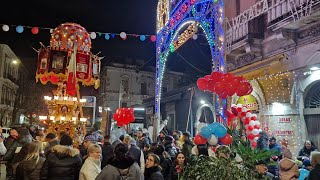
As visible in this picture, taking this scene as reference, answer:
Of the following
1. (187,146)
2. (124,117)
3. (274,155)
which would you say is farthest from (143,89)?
(274,155)

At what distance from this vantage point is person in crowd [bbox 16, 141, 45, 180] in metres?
4.98

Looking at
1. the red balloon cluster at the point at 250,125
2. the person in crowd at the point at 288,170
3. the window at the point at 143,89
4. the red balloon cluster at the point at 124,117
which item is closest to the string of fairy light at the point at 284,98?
the red balloon cluster at the point at 250,125

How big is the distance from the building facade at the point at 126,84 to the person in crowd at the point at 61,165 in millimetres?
33871

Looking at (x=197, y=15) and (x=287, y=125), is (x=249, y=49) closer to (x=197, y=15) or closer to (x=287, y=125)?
(x=197, y=15)

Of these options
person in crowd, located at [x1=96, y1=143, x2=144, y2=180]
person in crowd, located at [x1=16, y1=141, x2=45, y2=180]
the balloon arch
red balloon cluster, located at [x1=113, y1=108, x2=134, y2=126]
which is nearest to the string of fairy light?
the balloon arch

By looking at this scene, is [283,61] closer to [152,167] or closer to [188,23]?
[188,23]

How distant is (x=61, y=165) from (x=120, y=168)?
49.5 inches

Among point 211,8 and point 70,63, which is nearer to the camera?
point 211,8

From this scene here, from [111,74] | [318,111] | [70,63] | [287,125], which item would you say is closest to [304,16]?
[318,111]

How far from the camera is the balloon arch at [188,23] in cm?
980

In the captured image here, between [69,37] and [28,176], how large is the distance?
11984mm

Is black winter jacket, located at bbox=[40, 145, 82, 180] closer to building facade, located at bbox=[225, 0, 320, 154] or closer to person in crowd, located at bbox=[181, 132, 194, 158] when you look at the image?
person in crowd, located at bbox=[181, 132, 194, 158]

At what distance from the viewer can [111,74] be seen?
4009 cm

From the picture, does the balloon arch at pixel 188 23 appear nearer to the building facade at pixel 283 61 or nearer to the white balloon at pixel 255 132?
the white balloon at pixel 255 132
